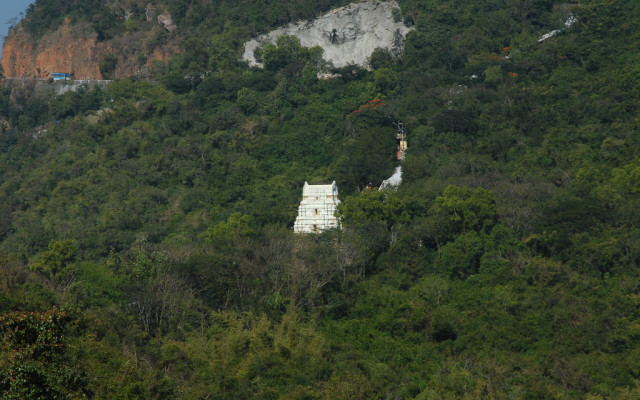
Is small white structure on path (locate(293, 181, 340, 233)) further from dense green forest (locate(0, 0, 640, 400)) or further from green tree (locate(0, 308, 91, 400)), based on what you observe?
green tree (locate(0, 308, 91, 400))

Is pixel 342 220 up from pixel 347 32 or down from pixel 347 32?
down

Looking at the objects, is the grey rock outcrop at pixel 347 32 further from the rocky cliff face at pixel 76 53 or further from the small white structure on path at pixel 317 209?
the small white structure on path at pixel 317 209

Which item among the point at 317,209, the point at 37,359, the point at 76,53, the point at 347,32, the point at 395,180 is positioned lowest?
the point at 37,359

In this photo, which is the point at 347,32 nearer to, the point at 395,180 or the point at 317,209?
the point at 395,180

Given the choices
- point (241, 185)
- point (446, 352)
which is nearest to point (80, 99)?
point (241, 185)

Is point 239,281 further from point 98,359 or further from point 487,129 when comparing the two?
point 487,129

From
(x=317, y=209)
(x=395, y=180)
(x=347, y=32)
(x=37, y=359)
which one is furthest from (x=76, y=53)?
(x=37, y=359)
